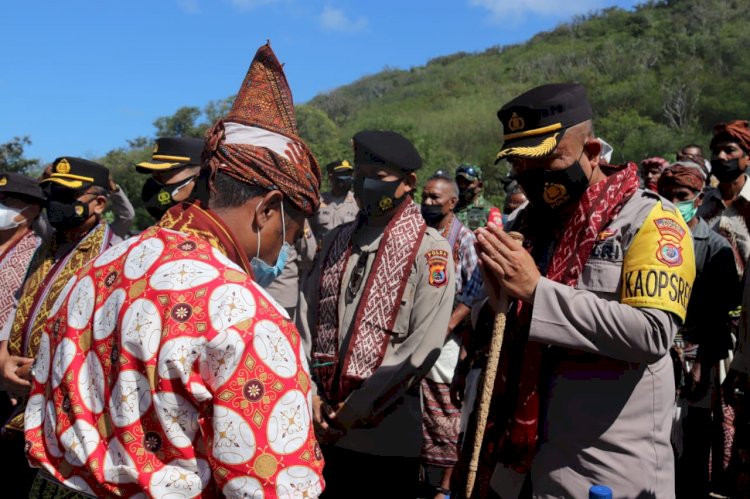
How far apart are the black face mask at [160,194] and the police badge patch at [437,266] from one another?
4.94ft

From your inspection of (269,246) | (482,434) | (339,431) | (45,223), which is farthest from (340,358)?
(45,223)

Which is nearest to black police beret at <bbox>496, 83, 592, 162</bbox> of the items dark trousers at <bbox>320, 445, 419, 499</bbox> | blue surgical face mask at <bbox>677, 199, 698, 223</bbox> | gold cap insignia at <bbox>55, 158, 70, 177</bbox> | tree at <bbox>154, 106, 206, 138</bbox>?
dark trousers at <bbox>320, 445, 419, 499</bbox>

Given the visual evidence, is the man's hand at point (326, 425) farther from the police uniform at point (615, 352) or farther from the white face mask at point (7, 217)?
the white face mask at point (7, 217)

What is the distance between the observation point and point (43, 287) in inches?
162

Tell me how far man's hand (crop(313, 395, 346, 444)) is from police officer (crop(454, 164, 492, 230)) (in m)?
4.70

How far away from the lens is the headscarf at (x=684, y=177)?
17.2 feet

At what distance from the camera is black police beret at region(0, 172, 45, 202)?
524 cm

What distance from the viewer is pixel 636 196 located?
9.14 feet

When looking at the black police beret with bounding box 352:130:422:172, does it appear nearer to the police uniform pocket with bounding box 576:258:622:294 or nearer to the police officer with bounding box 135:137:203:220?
the police officer with bounding box 135:137:203:220

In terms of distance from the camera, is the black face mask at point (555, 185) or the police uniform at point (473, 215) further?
the police uniform at point (473, 215)

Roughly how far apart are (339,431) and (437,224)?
8.63 feet

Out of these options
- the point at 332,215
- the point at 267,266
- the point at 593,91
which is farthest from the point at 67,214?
the point at 593,91

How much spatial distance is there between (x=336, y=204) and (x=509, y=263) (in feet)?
26.2

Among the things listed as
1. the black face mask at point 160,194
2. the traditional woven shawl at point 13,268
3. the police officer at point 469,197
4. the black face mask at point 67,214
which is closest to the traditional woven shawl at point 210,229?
the black face mask at point 160,194
